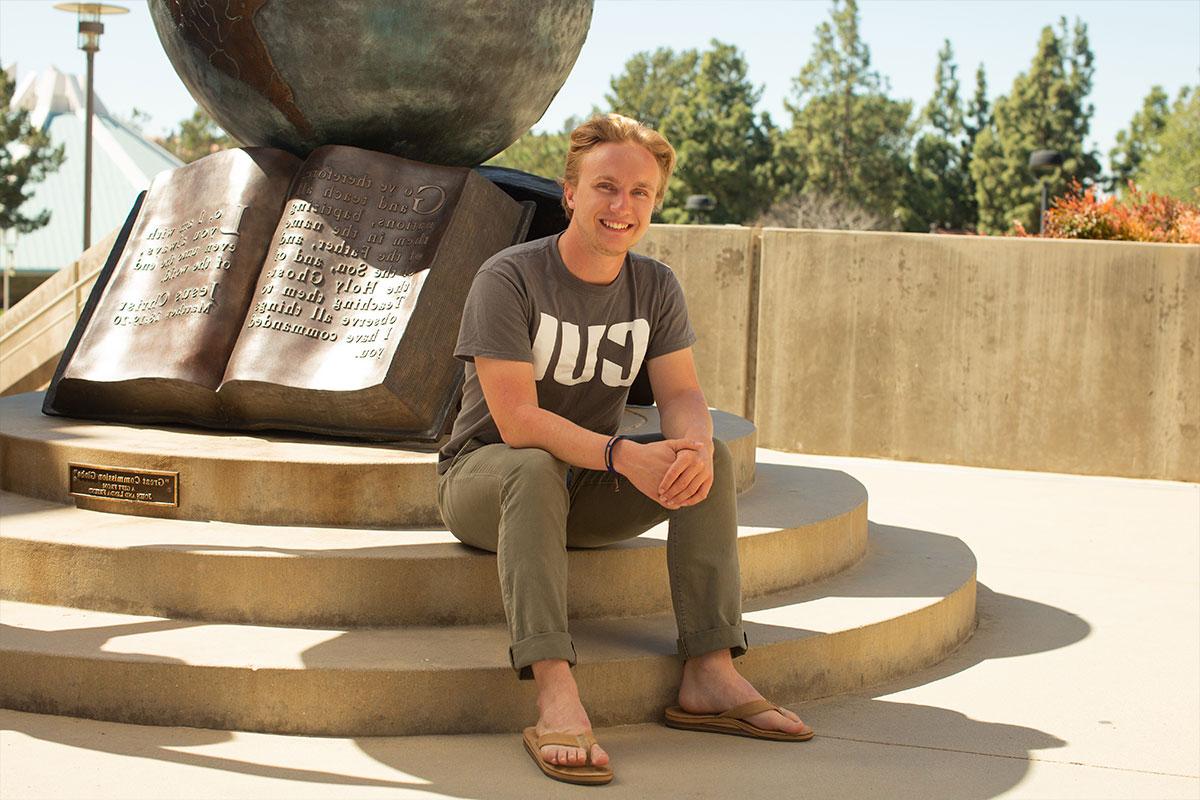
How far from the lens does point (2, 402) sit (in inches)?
233

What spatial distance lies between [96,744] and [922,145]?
6662 cm

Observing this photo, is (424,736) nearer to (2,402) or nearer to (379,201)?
(379,201)

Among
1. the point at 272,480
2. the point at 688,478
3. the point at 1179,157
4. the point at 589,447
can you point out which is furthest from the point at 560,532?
the point at 1179,157

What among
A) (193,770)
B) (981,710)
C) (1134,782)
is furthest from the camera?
(981,710)

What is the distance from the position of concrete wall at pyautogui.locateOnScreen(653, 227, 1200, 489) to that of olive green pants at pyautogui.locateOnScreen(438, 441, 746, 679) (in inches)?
199

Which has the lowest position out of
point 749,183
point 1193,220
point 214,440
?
point 214,440

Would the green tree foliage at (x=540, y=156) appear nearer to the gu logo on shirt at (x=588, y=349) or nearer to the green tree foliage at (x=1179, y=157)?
the green tree foliage at (x=1179, y=157)

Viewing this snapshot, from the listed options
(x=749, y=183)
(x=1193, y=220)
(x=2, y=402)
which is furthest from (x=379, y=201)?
(x=749, y=183)

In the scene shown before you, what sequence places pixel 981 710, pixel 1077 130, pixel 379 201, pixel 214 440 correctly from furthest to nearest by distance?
pixel 1077 130
pixel 379 201
pixel 214 440
pixel 981 710

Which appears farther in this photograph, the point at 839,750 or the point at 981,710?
the point at 981,710

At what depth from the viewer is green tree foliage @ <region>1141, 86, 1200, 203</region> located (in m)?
53.6

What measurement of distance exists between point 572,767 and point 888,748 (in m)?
0.90

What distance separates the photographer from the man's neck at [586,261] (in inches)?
151

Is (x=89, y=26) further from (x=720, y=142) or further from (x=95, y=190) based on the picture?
(x=720, y=142)
